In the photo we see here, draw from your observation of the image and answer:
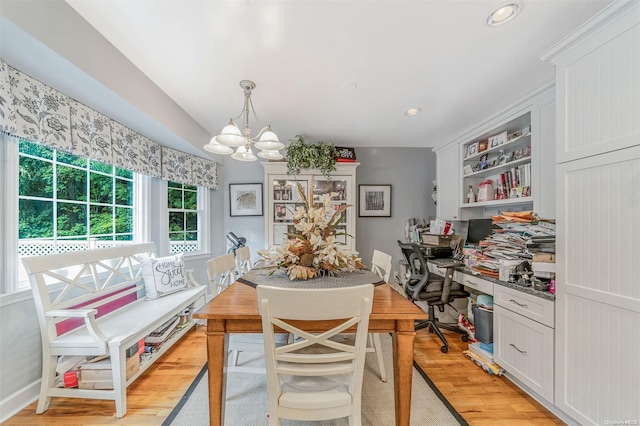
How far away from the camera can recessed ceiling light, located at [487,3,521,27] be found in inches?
51.8

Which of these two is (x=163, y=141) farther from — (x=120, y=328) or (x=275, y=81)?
(x=120, y=328)

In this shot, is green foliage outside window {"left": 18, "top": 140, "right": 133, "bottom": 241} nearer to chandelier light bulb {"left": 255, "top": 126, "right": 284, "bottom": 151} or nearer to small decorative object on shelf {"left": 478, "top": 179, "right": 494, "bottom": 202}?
chandelier light bulb {"left": 255, "top": 126, "right": 284, "bottom": 151}

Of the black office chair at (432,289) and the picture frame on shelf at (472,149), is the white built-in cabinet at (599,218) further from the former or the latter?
the picture frame on shelf at (472,149)

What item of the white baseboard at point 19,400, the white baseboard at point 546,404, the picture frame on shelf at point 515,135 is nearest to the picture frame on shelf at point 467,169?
the picture frame on shelf at point 515,135

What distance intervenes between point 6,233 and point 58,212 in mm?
446

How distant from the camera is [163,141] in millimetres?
2852

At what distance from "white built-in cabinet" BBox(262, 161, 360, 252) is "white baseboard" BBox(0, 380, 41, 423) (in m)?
2.35

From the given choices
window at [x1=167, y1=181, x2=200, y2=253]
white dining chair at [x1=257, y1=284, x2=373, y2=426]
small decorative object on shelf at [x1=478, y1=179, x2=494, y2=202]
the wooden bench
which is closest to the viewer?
white dining chair at [x1=257, y1=284, x2=373, y2=426]

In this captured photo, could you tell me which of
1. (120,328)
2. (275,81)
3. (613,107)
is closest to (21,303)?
(120,328)

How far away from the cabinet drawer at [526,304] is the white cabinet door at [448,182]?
1381 millimetres

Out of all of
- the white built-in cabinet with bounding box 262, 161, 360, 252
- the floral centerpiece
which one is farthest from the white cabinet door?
the floral centerpiece

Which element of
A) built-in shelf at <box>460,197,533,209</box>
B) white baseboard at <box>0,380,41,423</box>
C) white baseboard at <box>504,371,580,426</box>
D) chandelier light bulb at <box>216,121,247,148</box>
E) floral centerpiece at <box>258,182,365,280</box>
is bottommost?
white baseboard at <box>504,371,580,426</box>

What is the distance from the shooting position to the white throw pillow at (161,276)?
240 centimetres

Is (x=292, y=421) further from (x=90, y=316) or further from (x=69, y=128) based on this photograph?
(x=69, y=128)
